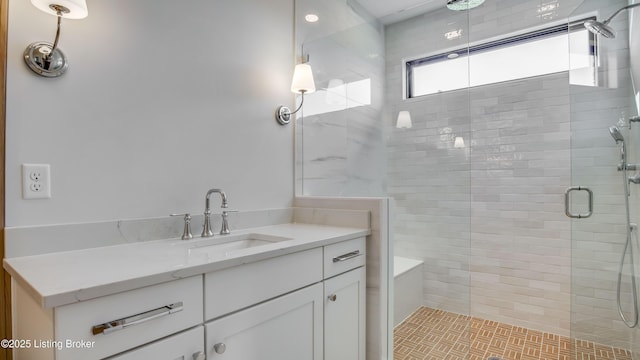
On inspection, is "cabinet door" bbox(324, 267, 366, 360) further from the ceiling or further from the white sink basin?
the ceiling

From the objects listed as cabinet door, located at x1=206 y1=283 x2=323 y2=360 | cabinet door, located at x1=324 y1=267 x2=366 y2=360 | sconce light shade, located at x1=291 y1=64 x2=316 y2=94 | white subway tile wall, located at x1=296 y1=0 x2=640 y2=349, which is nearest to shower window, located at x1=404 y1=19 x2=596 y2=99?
white subway tile wall, located at x1=296 y1=0 x2=640 y2=349

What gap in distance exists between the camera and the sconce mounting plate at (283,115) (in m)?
2.00

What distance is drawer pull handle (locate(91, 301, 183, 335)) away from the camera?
763 millimetres

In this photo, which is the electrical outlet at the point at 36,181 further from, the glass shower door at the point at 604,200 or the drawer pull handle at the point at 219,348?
the glass shower door at the point at 604,200

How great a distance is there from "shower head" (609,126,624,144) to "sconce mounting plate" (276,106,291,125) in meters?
1.77

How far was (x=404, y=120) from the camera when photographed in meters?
2.42

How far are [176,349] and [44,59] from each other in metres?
1.04

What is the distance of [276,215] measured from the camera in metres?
1.95

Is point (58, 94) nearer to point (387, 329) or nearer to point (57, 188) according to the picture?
point (57, 188)

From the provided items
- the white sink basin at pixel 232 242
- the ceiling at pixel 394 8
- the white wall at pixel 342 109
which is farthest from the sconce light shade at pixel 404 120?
the white sink basin at pixel 232 242

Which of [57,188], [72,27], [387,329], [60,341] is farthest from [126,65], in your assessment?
[387,329]

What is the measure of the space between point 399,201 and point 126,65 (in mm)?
1795

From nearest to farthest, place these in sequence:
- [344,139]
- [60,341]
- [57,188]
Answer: [60,341]
[57,188]
[344,139]

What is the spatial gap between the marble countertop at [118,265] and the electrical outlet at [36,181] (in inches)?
8.0
